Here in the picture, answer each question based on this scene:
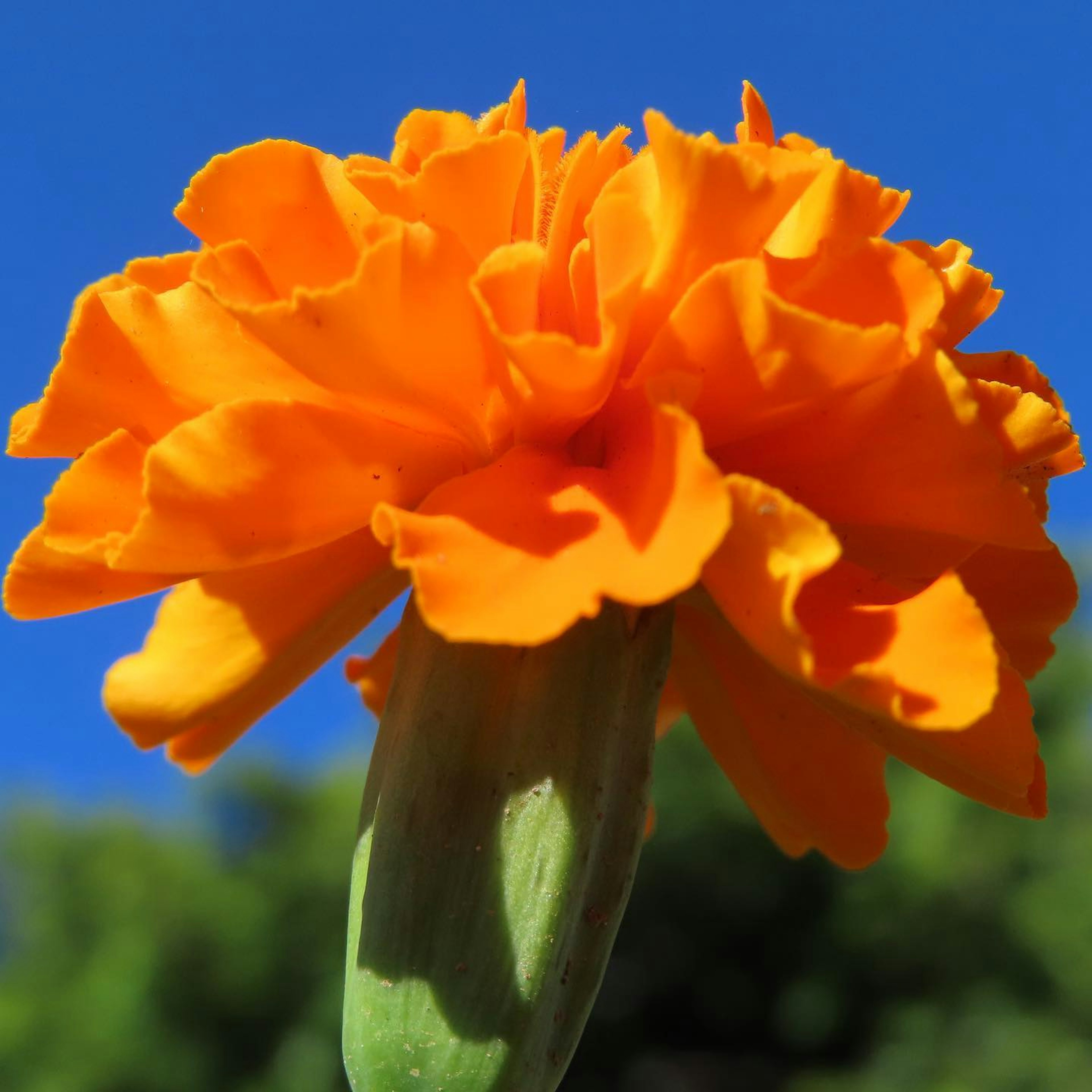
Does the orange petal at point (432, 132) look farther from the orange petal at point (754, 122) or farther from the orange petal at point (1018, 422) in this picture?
the orange petal at point (1018, 422)

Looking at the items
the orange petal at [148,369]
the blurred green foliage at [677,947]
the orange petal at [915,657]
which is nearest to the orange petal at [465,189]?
the orange petal at [148,369]

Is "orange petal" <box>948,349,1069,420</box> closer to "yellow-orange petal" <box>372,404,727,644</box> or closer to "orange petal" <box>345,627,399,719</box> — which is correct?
"yellow-orange petal" <box>372,404,727,644</box>

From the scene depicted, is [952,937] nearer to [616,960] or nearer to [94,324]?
[616,960]

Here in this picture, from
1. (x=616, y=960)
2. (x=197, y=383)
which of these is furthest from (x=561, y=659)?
(x=616, y=960)

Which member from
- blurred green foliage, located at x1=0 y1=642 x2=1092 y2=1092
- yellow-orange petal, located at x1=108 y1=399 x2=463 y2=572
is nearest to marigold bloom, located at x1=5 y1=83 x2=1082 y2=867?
yellow-orange petal, located at x1=108 y1=399 x2=463 y2=572

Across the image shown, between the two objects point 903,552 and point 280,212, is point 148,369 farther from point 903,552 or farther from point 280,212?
point 903,552

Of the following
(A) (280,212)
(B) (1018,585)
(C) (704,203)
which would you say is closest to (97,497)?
(A) (280,212)
